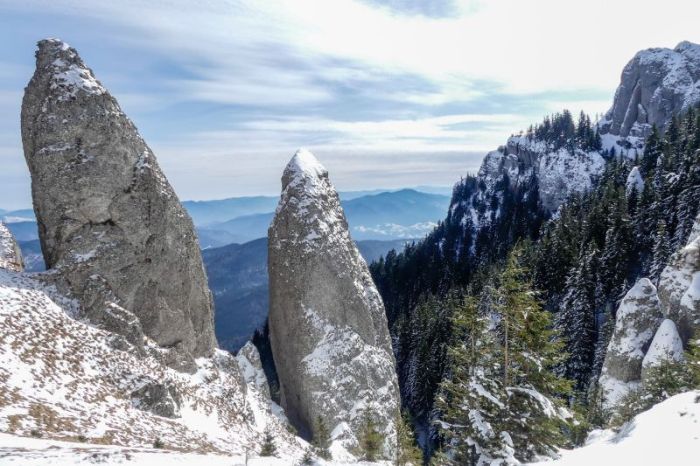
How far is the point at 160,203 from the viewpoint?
Answer: 30.1m

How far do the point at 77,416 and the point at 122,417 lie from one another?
234cm

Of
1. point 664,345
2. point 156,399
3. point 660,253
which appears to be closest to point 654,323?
point 664,345

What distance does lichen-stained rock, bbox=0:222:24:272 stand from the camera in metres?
31.1

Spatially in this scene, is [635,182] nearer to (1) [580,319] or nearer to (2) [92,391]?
(1) [580,319]

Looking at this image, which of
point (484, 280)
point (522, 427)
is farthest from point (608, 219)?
point (522, 427)

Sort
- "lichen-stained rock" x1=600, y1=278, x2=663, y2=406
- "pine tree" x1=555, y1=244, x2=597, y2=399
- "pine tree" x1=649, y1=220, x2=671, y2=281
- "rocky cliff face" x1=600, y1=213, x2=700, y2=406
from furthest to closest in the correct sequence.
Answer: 1. "pine tree" x1=649, y1=220, x2=671, y2=281
2. "pine tree" x1=555, y1=244, x2=597, y2=399
3. "lichen-stained rock" x1=600, y1=278, x2=663, y2=406
4. "rocky cliff face" x1=600, y1=213, x2=700, y2=406

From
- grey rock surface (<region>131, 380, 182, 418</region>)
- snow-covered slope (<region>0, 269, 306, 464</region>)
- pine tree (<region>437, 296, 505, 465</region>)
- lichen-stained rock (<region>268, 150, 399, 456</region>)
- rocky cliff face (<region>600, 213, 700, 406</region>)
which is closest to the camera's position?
pine tree (<region>437, 296, 505, 465</region>)

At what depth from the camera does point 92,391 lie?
21438mm

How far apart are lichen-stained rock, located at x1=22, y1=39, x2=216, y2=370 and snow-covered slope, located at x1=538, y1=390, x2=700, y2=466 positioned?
24.4m

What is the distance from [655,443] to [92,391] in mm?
23577

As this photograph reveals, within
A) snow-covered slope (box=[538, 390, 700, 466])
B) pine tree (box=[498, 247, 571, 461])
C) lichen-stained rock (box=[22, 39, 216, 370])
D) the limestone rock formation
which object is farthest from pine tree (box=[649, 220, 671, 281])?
lichen-stained rock (box=[22, 39, 216, 370])

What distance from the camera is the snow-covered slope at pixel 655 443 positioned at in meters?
11.8

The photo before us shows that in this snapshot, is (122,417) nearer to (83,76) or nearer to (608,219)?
(83,76)

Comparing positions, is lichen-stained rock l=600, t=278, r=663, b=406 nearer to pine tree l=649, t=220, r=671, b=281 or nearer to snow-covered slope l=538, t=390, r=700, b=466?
pine tree l=649, t=220, r=671, b=281
